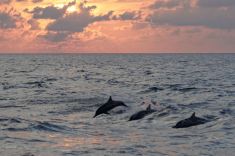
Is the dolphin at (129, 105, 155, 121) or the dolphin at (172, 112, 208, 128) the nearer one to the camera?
the dolphin at (172, 112, 208, 128)

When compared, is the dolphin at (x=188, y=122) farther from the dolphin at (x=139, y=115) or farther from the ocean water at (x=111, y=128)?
the dolphin at (x=139, y=115)

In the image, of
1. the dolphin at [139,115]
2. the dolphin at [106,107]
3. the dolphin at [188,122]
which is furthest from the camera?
the dolphin at [106,107]

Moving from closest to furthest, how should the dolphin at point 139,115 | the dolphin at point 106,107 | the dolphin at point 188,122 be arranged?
the dolphin at point 188,122, the dolphin at point 139,115, the dolphin at point 106,107

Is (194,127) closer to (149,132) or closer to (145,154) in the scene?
(149,132)

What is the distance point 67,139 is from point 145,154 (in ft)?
13.8

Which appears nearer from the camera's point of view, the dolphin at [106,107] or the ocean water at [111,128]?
the ocean water at [111,128]

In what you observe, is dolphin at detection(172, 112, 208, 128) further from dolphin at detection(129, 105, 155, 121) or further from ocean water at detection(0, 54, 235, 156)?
dolphin at detection(129, 105, 155, 121)

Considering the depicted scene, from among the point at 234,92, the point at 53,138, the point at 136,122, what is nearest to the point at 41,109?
the point at 136,122

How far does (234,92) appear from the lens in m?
40.8

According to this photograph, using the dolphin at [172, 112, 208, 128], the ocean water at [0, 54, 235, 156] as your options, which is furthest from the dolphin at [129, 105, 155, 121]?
the dolphin at [172, 112, 208, 128]

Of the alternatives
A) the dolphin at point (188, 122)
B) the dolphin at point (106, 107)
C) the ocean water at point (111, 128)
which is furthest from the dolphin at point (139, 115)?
the dolphin at point (188, 122)

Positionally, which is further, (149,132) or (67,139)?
(149,132)

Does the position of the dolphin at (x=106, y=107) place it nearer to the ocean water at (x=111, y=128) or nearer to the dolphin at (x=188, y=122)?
the ocean water at (x=111, y=128)

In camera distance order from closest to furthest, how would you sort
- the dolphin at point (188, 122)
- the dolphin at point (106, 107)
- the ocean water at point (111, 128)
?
the ocean water at point (111, 128), the dolphin at point (188, 122), the dolphin at point (106, 107)
